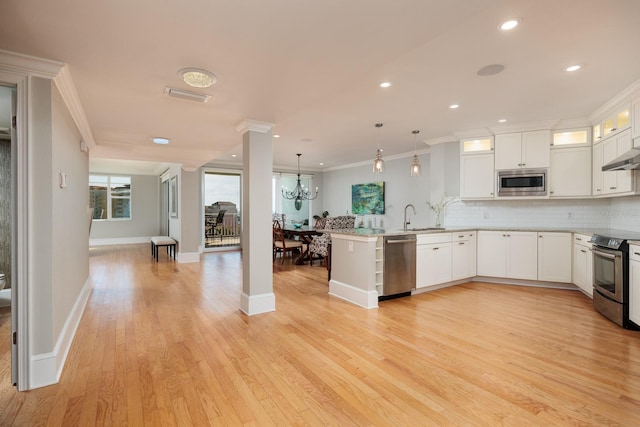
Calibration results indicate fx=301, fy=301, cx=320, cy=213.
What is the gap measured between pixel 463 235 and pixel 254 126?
3.60m

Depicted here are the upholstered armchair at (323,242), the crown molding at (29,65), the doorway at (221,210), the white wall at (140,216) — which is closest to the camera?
the crown molding at (29,65)

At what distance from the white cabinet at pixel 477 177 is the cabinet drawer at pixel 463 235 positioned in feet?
2.25

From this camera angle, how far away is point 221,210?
30.2 feet

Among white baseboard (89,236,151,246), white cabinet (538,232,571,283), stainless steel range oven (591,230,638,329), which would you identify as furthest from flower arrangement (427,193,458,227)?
white baseboard (89,236,151,246)

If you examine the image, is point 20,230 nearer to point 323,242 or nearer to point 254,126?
point 254,126

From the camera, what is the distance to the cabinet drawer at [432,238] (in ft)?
14.2

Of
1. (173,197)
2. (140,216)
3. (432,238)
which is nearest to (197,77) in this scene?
(432,238)

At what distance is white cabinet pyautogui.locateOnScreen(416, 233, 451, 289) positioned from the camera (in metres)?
4.32

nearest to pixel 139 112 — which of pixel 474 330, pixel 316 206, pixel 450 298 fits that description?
pixel 474 330

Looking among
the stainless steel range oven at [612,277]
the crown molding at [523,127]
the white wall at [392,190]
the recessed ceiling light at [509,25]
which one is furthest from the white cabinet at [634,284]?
the white wall at [392,190]

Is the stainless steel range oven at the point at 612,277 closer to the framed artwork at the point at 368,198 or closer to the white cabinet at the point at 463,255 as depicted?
the white cabinet at the point at 463,255

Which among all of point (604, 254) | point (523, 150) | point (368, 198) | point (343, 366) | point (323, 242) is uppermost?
point (523, 150)

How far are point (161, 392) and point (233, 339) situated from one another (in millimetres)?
867

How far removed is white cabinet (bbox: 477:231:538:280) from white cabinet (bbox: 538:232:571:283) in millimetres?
74
